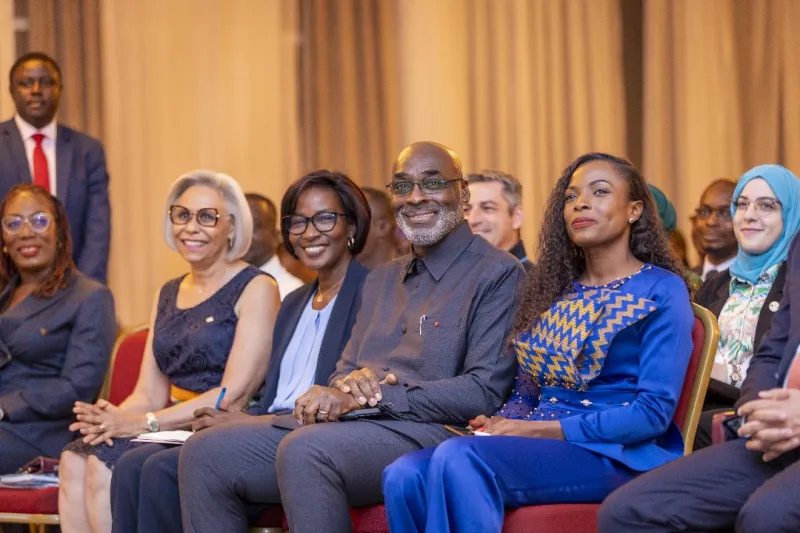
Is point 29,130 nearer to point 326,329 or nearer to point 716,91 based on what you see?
point 326,329

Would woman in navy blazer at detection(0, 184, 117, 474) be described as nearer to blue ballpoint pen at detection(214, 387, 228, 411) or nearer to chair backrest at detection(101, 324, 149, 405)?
chair backrest at detection(101, 324, 149, 405)

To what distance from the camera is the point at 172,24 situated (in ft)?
27.5

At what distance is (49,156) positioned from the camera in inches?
253

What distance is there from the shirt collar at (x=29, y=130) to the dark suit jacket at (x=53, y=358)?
1386mm

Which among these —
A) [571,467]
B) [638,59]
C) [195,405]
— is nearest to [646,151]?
[638,59]

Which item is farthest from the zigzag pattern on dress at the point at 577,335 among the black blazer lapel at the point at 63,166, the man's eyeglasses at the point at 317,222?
the black blazer lapel at the point at 63,166

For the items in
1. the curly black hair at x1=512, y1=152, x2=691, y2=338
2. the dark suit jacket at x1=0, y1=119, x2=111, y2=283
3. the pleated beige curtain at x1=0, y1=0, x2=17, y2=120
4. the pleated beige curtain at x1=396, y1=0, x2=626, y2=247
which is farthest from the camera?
the pleated beige curtain at x1=0, y1=0, x2=17, y2=120

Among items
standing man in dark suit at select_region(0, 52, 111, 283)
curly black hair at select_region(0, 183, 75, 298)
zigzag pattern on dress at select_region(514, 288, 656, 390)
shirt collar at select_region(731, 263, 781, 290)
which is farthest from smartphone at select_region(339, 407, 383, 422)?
standing man in dark suit at select_region(0, 52, 111, 283)

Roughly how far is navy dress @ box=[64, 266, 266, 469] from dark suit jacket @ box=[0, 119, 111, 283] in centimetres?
140

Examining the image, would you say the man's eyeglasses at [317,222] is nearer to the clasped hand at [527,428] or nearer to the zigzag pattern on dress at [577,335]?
the zigzag pattern on dress at [577,335]

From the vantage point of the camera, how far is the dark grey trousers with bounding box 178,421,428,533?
12.2 ft

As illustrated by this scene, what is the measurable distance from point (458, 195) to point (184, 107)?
4.50m

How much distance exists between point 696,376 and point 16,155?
13.3 feet

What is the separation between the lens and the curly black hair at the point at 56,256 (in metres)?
5.29
